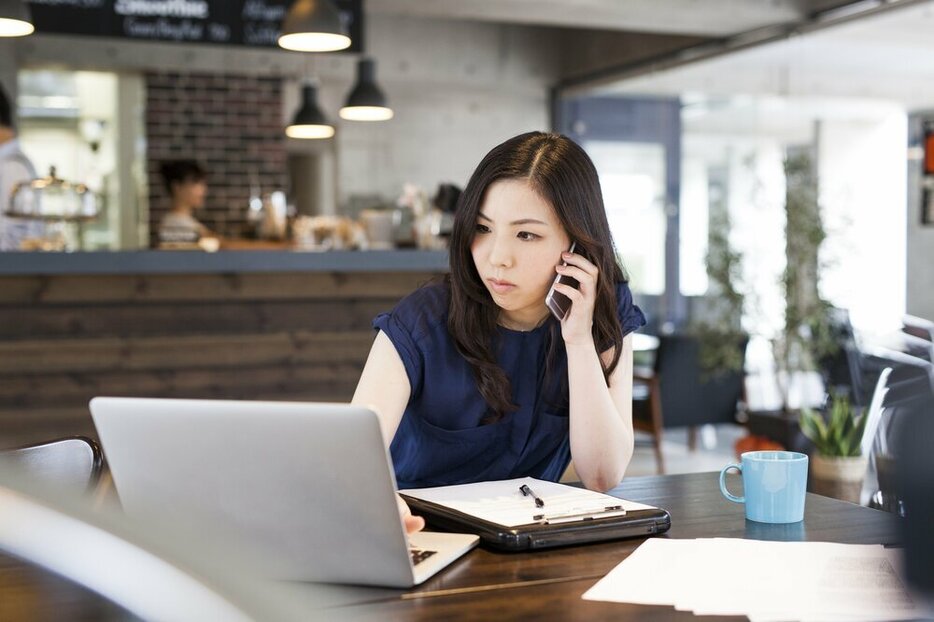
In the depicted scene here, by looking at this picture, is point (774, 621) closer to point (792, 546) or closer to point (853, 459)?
point (792, 546)

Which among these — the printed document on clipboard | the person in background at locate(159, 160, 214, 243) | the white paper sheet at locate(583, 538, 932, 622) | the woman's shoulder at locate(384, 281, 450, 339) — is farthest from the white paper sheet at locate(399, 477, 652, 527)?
the person in background at locate(159, 160, 214, 243)

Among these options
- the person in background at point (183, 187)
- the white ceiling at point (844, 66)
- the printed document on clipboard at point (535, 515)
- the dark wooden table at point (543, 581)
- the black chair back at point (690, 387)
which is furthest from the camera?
the person in background at point (183, 187)

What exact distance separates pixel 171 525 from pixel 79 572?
6 centimetres

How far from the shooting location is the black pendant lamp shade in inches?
167

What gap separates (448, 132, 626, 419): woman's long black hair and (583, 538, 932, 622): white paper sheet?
531 millimetres

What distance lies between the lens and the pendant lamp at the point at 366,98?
621 centimetres

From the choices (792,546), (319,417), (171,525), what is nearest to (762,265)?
(792,546)

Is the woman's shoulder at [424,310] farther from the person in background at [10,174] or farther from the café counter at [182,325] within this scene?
the person in background at [10,174]

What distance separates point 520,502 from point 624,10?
5.46 m

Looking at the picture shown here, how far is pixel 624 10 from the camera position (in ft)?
21.5

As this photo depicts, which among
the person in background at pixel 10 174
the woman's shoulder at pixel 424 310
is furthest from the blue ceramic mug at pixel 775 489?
the person in background at pixel 10 174

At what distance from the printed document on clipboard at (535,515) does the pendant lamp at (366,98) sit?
4.78 meters

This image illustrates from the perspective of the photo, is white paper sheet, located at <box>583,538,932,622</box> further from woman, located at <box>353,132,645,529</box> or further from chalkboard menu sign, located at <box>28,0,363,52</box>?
chalkboard menu sign, located at <box>28,0,363,52</box>

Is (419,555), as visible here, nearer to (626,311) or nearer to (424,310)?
(424,310)
